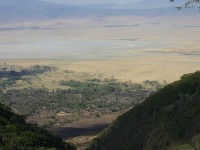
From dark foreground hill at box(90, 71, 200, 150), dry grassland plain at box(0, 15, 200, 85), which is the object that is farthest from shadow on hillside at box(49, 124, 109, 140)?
dry grassland plain at box(0, 15, 200, 85)

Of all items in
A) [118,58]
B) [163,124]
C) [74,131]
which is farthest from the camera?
[118,58]

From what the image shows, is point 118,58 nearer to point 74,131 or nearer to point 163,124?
point 74,131

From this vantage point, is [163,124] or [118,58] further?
[118,58]

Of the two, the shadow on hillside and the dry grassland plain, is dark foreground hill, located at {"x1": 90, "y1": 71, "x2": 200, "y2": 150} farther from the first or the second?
the dry grassland plain

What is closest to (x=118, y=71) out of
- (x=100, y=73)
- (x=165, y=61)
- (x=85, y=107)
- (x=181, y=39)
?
(x=100, y=73)

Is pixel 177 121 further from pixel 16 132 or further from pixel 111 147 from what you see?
pixel 16 132

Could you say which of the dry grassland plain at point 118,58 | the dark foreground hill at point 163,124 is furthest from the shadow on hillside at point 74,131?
the dry grassland plain at point 118,58

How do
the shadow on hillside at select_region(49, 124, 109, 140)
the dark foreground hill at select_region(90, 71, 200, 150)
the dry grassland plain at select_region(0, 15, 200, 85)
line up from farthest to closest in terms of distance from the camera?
the dry grassland plain at select_region(0, 15, 200, 85) → the shadow on hillside at select_region(49, 124, 109, 140) → the dark foreground hill at select_region(90, 71, 200, 150)

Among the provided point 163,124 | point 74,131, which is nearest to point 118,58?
point 74,131
